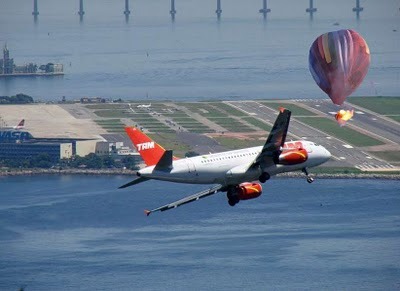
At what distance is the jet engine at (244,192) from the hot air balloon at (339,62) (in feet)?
99.0

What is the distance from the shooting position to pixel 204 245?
555ft

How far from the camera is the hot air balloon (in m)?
130

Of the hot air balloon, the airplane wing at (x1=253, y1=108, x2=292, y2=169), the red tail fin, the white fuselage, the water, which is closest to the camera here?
the airplane wing at (x1=253, y1=108, x2=292, y2=169)

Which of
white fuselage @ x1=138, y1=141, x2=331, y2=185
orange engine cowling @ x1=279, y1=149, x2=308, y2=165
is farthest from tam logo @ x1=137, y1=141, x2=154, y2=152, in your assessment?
orange engine cowling @ x1=279, y1=149, x2=308, y2=165

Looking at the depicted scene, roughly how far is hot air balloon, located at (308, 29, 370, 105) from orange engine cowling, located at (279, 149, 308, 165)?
2867 centimetres

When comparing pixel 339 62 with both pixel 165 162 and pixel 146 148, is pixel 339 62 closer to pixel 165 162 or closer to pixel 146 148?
pixel 146 148

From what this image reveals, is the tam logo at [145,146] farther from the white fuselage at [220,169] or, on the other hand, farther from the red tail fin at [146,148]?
the white fuselage at [220,169]

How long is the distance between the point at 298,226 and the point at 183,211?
1876 cm

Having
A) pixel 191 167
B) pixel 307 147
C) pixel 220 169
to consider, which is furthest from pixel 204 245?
pixel 191 167

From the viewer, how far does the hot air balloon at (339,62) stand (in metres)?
130

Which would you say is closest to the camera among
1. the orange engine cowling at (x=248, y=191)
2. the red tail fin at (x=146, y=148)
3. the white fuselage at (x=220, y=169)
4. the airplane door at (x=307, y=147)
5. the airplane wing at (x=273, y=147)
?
the airplane wing at (x=273, y=147)

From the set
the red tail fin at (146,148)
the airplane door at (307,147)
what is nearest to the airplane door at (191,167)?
the red tail fin at (146,148)

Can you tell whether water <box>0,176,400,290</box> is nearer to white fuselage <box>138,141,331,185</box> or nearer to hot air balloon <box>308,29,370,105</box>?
hot air balloon <box>308,29,370,105</box>

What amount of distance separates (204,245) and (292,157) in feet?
230
